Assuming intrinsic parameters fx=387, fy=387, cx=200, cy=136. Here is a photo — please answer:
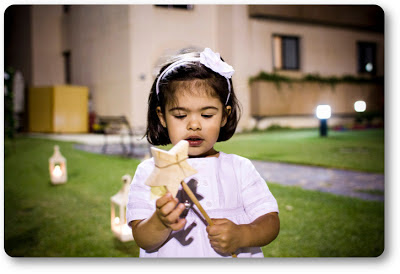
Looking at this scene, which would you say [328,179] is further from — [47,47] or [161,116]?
[47,47]

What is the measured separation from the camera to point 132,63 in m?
2.92

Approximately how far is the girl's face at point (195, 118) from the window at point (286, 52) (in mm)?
2711

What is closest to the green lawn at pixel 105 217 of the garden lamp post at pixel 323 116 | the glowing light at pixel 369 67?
the garden lamp post at pixel 323 116

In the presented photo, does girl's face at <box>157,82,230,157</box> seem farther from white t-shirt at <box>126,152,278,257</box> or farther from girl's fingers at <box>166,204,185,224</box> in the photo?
girl's fingers at <box>166,204,185,224</box>

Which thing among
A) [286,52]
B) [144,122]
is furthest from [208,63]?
[286,52]

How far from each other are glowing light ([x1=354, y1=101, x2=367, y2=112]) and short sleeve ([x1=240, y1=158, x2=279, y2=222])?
1.37 m

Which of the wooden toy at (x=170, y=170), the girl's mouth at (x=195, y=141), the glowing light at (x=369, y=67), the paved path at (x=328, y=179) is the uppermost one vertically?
the glowing light at (x=369, y=67)

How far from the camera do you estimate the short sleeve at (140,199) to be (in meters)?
1.13

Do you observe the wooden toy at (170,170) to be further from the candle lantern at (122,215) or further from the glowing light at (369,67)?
the glowing light at (369,67)

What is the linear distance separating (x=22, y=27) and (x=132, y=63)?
89cm

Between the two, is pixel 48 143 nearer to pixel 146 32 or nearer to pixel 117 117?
pixel 117 117

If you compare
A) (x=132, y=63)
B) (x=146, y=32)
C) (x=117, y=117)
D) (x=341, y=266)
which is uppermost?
(x=146, y=32)

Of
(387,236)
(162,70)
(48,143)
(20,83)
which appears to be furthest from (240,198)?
(48,143)

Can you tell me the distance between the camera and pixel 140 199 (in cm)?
114
